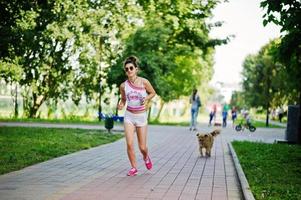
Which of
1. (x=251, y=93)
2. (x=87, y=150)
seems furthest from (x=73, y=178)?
(x=251, y=93)

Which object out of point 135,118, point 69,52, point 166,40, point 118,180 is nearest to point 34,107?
point 69,52

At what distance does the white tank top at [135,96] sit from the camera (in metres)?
8.43

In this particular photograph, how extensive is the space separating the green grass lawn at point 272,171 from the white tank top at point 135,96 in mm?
2283

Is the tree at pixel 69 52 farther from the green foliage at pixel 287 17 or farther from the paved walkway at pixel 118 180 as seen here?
the paved walkway at pixel 118 180

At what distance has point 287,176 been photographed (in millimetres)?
8727

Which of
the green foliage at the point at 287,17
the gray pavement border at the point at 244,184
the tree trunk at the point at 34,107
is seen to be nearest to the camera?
the gray pavement border at the point at 244,184

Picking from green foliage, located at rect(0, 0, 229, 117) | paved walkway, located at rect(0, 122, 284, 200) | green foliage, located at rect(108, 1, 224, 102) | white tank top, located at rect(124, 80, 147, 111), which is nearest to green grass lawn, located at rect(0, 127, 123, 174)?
paved walkway, located at rect(0, 122, 284, 200)

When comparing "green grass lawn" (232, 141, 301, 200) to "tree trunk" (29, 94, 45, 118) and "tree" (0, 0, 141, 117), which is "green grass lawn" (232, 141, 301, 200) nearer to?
"tree" (0, 0, 141, 117)

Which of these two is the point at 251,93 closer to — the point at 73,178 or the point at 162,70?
the point at 162,70

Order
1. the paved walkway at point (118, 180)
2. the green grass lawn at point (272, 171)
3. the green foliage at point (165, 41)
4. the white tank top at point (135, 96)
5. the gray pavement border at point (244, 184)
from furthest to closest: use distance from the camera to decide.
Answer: the green foliage at point (165, 41) → the white tank top at point (135, 96) → the green grass lawn at point (272, 171) → the paved walkway at point (118, 180) → the gray pavement border at point (244, 184)

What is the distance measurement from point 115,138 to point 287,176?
29.1 ft

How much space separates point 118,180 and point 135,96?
1.52m

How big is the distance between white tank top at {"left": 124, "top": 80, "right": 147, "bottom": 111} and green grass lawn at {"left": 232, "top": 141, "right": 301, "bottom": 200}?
2.28 metres

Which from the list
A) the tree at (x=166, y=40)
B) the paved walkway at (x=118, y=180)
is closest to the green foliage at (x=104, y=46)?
the tree at (x=166, y=40)
